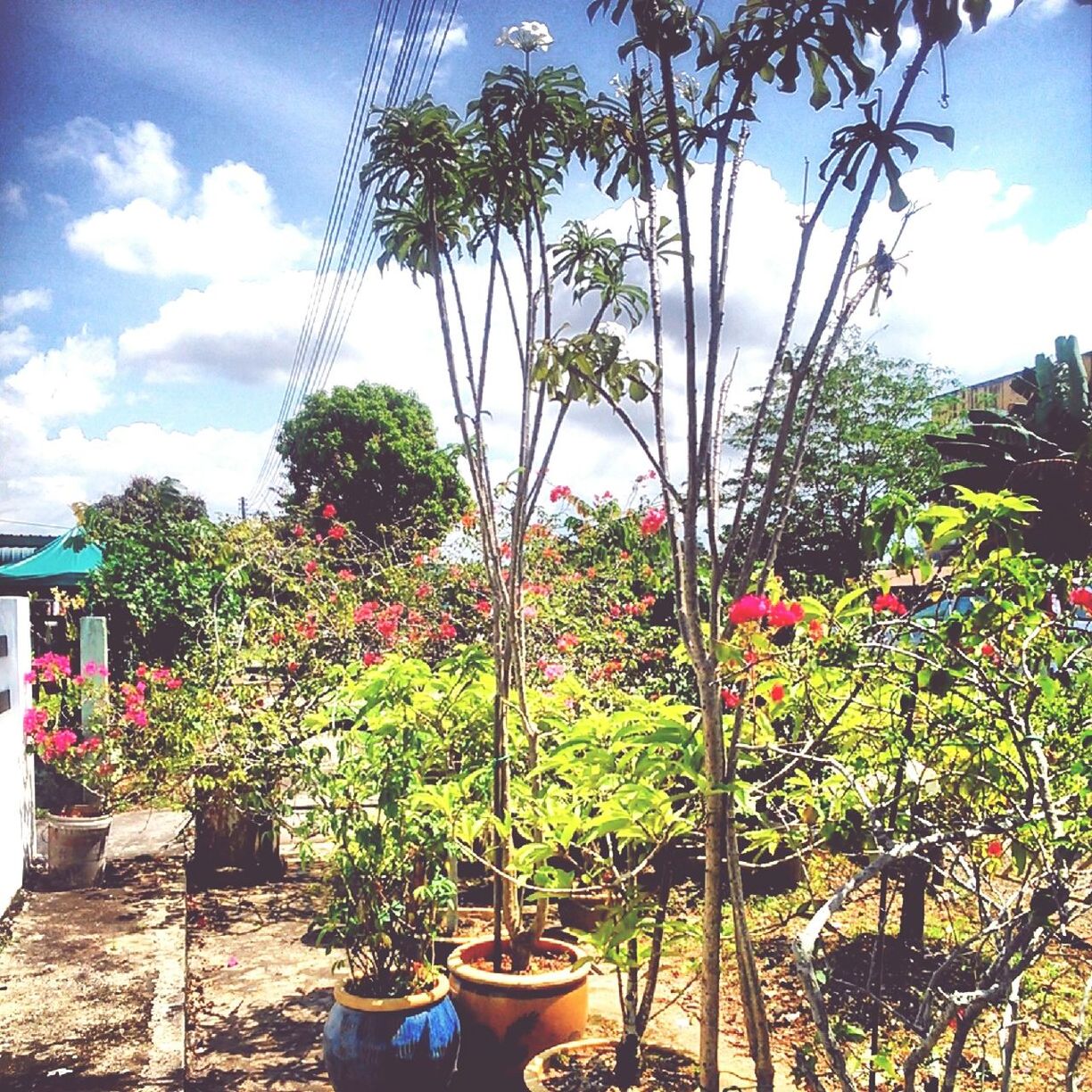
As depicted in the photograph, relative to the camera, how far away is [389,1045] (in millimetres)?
3010

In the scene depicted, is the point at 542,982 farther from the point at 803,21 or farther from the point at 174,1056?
the point at 803,21

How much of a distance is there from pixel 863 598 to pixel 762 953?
113 inches

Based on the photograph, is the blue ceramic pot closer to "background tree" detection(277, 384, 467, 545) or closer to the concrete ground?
the concrete ground

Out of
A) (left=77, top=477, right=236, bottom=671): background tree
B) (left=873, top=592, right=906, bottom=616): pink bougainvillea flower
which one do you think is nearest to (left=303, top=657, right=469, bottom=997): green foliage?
(left=873, top=592, right=906, bottom=616): pink bougainvillea flower

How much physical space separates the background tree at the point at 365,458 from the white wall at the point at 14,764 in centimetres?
1664

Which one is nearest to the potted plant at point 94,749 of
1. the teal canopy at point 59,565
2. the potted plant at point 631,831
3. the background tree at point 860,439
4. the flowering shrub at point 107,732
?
the flowering shrub at point 107,732

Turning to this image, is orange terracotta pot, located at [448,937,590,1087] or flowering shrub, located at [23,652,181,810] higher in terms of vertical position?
flowering shrub, located at [23,652,181,810]

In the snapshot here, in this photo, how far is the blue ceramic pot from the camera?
3.00 m

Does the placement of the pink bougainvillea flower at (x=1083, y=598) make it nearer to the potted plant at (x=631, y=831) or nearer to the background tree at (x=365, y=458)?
the potted plant at (x=631, y=831)

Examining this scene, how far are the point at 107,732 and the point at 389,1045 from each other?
3.72 meters

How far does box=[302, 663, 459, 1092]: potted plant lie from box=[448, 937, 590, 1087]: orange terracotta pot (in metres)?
0.14

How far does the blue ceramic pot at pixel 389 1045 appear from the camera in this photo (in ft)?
9.86

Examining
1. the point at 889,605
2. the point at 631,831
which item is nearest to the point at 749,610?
the point at 889,605

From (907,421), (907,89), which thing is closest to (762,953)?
(907,89)
